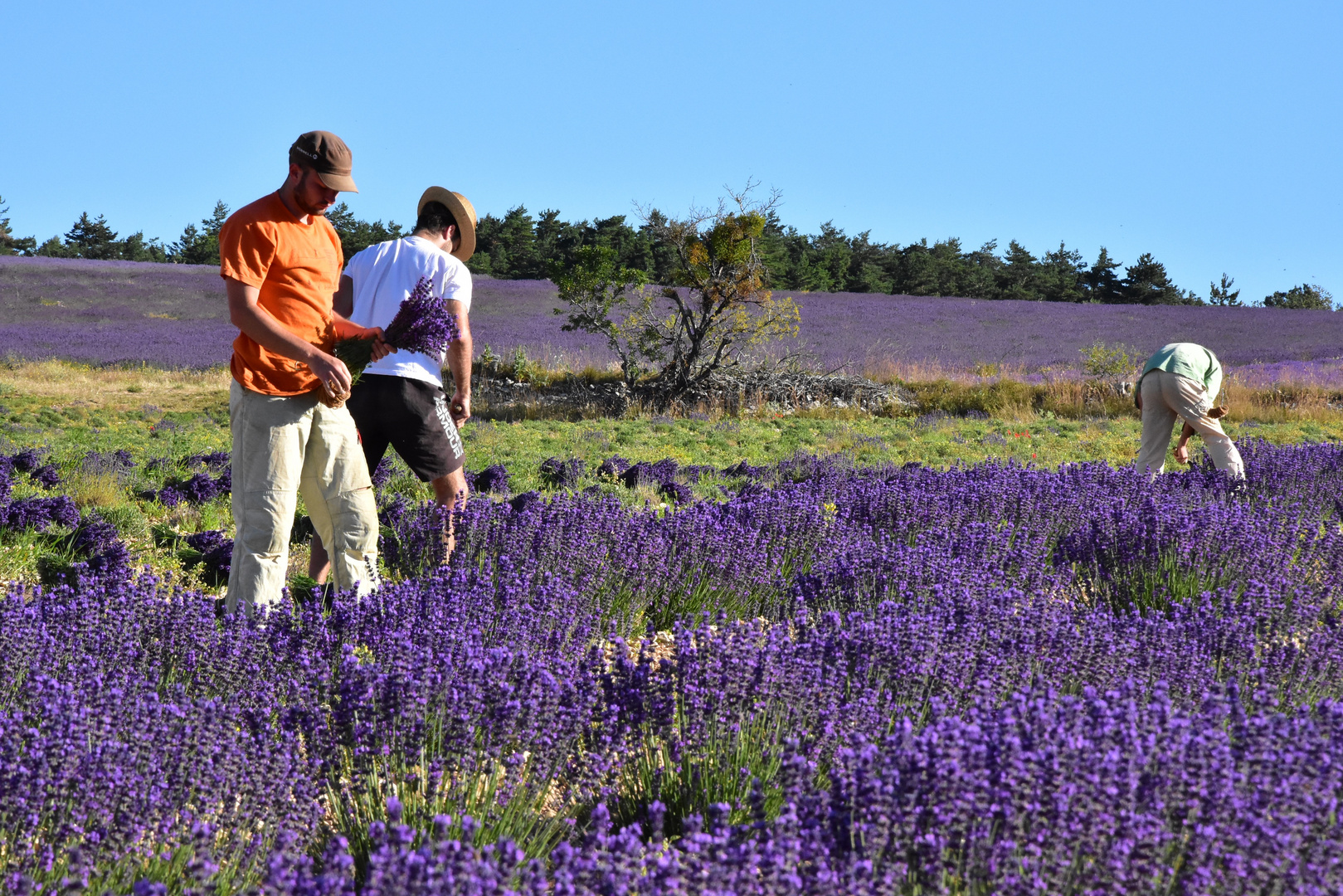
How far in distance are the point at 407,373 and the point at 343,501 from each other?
626 millimetres

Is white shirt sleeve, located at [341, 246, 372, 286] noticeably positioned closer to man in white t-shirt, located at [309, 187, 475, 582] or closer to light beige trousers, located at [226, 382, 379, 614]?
man in white t-shirt, located at [309, 187, 475, 582]

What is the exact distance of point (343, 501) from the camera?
12.0ft

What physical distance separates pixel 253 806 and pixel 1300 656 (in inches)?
111

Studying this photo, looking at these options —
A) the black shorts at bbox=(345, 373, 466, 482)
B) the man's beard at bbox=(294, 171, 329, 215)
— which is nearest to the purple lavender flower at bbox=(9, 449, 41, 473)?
the black shorts at bbox=(345, 373, 466, 482)

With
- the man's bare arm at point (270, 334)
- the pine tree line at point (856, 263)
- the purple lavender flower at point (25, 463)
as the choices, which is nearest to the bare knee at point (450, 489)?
the man's bare arm at point (270, 334)

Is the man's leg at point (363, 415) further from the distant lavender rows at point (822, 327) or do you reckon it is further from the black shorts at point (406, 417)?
the distant lavender rows at point (822, 327)

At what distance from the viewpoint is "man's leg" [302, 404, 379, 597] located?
3588 mm

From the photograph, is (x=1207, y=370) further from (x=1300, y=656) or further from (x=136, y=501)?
(x=136, y=501)

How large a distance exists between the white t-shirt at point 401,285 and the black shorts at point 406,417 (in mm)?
44

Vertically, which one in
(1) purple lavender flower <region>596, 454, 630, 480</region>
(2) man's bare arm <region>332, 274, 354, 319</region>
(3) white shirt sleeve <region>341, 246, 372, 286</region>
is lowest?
(1) purple lavender flower <region>596, 454, 630, 480</region>

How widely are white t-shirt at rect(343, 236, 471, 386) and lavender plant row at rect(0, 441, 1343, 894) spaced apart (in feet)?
2.22

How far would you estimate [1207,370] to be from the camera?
281 inches

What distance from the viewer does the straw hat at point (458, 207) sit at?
4.43 meters

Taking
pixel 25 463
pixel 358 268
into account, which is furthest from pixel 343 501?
pixel 25 463
